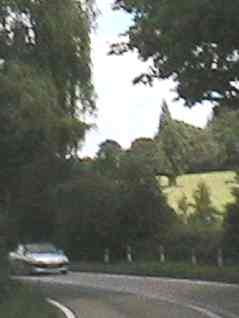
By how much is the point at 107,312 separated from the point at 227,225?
20.8m

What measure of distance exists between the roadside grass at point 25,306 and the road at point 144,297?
82 centimetres

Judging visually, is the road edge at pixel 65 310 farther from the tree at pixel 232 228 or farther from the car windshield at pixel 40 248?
the car windshield at pixel 40 248

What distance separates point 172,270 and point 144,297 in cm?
1179

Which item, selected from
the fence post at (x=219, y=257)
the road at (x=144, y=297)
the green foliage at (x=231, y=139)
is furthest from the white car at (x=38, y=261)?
the green foliage at (x=231, y=139)

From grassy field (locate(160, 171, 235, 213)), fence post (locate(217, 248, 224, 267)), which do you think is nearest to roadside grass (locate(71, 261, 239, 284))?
fence post (locate(217, 248, 224, 267))

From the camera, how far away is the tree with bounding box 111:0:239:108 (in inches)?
888

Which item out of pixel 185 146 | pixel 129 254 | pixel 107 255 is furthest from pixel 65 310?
pixel 185 146

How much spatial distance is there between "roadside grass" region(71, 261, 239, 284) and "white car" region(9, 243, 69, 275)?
1.46 meters

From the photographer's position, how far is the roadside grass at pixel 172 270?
33.0m

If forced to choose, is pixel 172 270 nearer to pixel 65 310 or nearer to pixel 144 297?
pixel 144 297

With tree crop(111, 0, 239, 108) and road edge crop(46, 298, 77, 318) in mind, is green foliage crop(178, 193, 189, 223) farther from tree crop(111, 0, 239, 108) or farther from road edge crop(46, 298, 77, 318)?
road edge crop(46, 298, 77, 318)

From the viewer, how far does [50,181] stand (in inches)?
1987

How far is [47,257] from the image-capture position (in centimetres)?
4247

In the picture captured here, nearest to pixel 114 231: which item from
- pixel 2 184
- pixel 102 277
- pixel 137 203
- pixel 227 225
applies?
pixel 137 203
